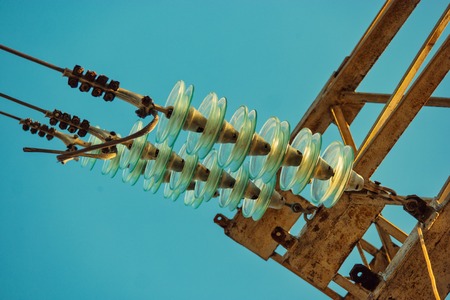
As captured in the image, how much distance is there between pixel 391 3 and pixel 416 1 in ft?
1.00

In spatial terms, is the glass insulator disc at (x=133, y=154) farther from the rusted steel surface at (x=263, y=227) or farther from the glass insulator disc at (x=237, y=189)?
the rusted steel surface at (x=263, y=227)

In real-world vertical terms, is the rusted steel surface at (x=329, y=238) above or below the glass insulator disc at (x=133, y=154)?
above

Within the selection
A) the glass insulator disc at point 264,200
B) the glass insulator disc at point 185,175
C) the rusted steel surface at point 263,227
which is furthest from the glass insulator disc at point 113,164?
the glass insulator disc at point 264,200

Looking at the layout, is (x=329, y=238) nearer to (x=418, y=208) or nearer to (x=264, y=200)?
(x=264, y=200)

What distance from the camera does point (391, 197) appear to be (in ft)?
23.4

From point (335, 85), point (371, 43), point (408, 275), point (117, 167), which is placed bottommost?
point (117, 167)

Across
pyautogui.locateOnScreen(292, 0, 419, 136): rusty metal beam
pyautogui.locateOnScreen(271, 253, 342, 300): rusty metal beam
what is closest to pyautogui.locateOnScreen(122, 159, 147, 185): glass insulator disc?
pyautogui.locateOnScreen(271, 253, 342, 300): rusty metal beam

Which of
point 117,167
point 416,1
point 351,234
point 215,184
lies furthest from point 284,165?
point 416,1

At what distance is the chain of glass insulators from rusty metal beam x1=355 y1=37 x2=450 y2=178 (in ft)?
2.34

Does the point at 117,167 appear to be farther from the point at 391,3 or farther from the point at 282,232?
the point at 391,3

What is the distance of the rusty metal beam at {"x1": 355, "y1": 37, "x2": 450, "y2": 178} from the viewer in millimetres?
7523

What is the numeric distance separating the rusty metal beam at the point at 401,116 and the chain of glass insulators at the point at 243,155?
714mm

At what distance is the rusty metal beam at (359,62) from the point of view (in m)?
8.59

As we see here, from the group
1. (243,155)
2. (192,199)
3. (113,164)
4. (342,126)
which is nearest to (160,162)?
(192,199)
